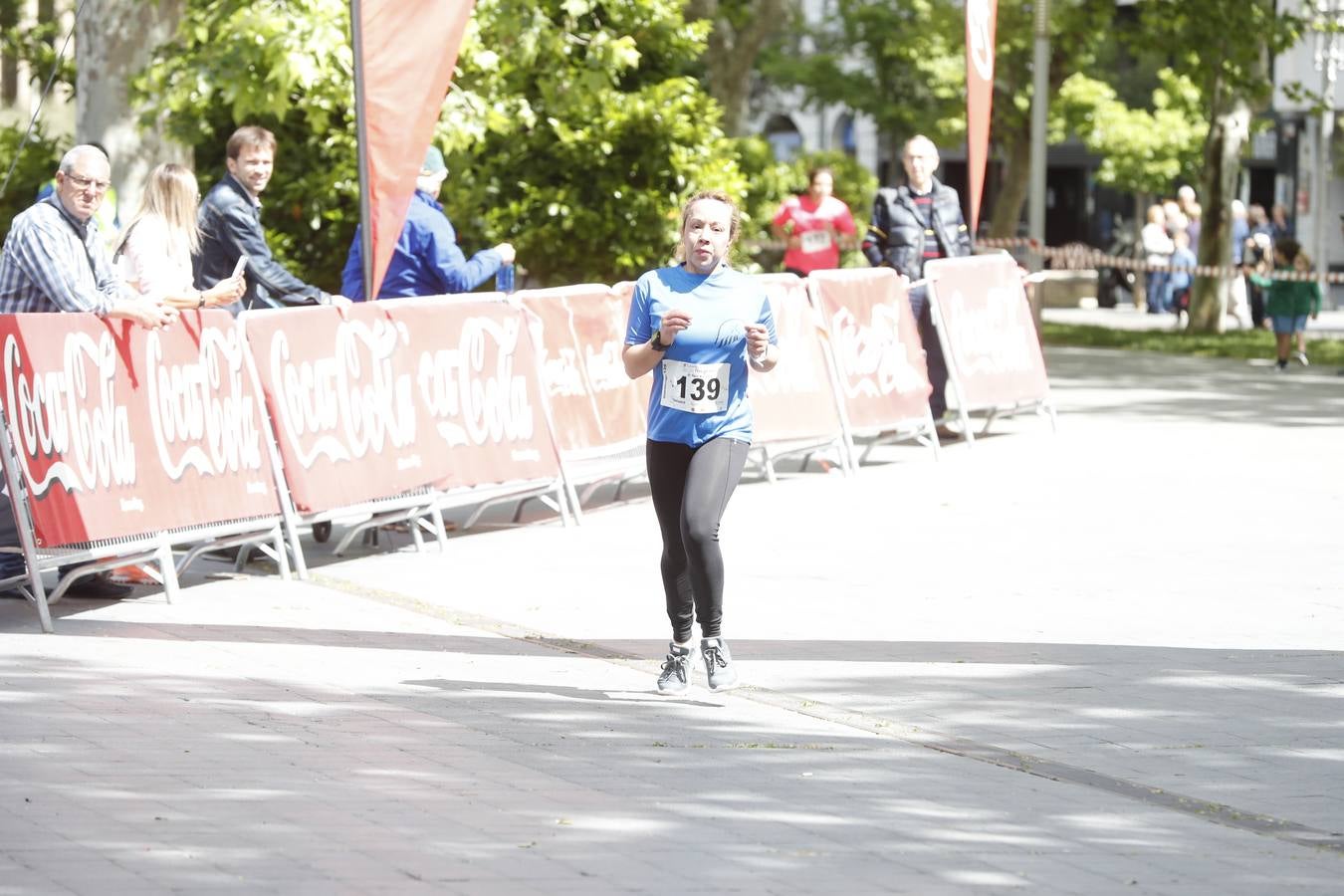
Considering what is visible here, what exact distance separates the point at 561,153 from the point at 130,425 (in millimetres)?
11960

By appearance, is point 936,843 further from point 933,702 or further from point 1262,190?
point 1262,190

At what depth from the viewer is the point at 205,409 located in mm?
9445

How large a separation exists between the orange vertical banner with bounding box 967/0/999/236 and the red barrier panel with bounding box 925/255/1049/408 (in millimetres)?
902

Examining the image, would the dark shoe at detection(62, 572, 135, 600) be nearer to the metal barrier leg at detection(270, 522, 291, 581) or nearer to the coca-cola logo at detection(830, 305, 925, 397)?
the metal barrier leg at detection(270, 522, 291, 581)

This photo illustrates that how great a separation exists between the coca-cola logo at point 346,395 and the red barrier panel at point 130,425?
20 centimetres

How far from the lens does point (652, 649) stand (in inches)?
332

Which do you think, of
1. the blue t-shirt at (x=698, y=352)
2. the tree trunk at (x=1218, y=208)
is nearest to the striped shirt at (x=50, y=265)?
the blue t-shirt at (x=698, y=352)

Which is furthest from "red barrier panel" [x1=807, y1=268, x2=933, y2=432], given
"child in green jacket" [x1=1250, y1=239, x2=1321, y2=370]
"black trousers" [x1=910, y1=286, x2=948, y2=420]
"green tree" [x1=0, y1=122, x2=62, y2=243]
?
"green tree" [x1=0, y1=122, x2=62, y2=243]

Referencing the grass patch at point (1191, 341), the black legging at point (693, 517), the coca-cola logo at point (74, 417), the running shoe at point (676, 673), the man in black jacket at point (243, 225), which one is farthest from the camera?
the grass patch at point (1191, 341)

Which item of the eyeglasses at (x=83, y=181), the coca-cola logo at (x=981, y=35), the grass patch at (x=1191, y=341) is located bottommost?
the grass patch at (x=1191, y=341)

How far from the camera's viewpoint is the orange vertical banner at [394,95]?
10641mm

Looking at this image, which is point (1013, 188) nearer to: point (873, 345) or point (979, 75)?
point (979, 75)

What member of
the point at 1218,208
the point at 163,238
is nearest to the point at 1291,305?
the point at 1218,208

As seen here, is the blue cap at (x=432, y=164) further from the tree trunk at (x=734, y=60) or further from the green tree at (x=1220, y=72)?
the tree trunk at (x=734, y=60)
